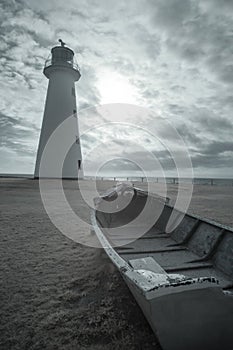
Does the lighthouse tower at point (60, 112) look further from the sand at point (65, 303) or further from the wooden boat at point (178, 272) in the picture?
the sand at point (65, 303)

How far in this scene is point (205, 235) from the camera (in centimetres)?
406

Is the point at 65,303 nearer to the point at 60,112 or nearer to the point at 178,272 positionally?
the point at 178,272

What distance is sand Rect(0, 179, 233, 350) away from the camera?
2383 millimetres

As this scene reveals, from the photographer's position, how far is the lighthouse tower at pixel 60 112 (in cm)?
2180

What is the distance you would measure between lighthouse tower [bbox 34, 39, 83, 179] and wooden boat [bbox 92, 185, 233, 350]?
15.0m

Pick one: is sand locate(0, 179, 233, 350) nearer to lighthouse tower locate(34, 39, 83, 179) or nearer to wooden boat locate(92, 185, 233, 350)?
wooden boat locate(92, 185, 233, 350)

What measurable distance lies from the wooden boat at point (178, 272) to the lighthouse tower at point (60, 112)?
1500cm

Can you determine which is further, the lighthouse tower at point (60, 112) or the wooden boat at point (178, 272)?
the lighthouse tower at point (60, 112)

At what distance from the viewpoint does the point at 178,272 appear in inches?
133

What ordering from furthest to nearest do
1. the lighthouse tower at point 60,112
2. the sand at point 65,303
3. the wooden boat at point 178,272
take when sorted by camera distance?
the lighthouse tower at point 60,112 → the sand at point 65,303 → the wooden boat at point 178,272

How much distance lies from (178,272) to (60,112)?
21.9 metres

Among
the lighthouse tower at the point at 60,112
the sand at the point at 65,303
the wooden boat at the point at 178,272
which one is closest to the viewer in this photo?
the wooden boat at the point at 178,272

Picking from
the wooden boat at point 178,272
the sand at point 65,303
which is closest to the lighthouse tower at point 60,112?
the wooden boat at point 178,272

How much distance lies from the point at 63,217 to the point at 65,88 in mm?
18154
